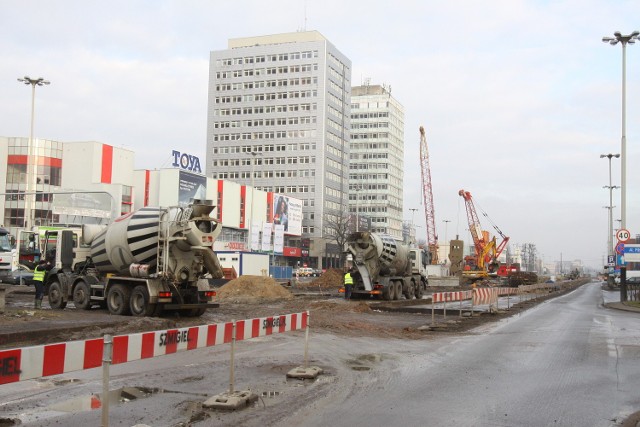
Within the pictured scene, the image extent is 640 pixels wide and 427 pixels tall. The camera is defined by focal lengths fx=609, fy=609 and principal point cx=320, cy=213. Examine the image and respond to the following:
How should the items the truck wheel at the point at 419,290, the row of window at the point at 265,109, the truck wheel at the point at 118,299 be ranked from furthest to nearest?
1. the row of window at the point at 265,109
2. the truck wheel at the point at 419,290
3. the truck wheel at the point at 118,299

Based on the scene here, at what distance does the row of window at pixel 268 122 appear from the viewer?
13125 centimetres

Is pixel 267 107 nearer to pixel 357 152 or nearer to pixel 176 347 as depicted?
pixel 357 152

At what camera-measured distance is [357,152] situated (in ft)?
566

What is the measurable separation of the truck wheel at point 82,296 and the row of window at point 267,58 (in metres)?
115

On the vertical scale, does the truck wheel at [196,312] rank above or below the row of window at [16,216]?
below

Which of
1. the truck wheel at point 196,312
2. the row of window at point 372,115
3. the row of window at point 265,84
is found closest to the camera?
the truck wheel at point 196,312

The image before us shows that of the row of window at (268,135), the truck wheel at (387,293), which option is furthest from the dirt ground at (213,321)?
the row of window at (268,135)

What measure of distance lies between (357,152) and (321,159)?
147ft

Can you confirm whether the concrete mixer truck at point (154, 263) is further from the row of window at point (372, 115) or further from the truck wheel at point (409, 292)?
the row of window at point (372, 115)

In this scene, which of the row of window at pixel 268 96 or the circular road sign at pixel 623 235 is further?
the row of window at pixel 268 96

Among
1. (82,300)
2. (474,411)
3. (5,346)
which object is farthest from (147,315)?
(474,411)

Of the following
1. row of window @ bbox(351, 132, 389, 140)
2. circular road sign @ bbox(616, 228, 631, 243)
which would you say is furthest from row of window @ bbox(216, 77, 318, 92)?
circular road sign @ bbox(616, 228, 631, 243)

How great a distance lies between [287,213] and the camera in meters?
109

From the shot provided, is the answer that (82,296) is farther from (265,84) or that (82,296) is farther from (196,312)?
(265,84)
